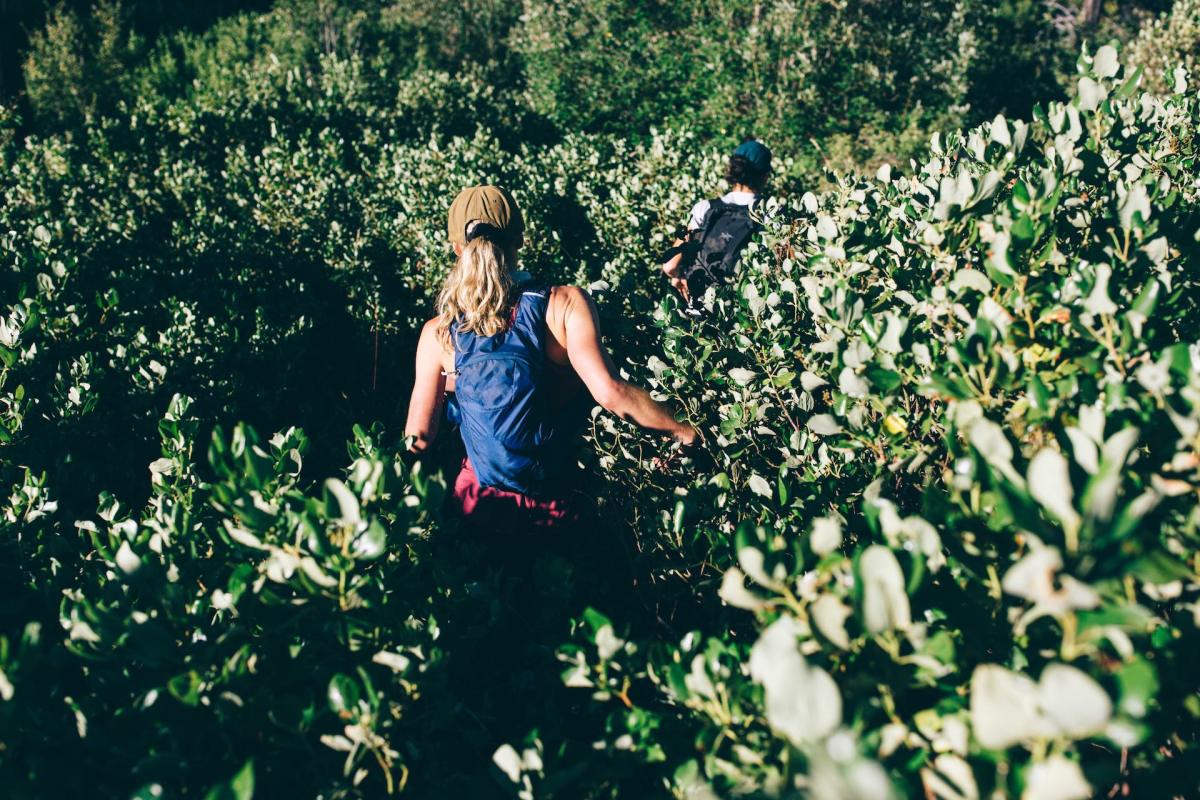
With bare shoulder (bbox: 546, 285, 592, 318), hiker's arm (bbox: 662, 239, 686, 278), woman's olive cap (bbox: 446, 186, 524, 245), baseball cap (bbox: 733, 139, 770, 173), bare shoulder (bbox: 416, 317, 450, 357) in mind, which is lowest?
hiker's arm (bbox: 662, 239, 686, 278)

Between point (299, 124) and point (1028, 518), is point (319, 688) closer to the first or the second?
point (1028, 518)

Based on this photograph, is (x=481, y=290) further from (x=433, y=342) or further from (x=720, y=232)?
(x=720, y=232)

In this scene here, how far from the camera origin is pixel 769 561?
1.30m

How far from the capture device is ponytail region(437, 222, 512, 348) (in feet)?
8.47

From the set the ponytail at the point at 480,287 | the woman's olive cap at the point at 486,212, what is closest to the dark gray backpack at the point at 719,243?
the woman's olive cap at the point at 486,212

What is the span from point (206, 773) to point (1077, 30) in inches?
1086

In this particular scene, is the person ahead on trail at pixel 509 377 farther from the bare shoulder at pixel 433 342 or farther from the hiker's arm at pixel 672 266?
the hiker's arm at pixel 672 266

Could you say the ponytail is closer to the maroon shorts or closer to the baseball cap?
the maroon shorts

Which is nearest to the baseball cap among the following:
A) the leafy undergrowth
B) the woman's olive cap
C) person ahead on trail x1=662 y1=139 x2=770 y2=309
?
person ahead on trail x1=662 y1=139 x2=770 y2=309

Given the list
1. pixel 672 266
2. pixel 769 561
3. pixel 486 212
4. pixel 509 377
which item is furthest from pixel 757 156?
pixel 769 561

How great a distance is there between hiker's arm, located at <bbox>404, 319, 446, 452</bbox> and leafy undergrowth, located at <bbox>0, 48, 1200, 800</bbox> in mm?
534

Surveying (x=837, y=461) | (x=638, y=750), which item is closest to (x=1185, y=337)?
(x=837, y=461)

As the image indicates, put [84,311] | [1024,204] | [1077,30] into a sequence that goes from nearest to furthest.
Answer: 1. [1024,204]
2. [84,311]
3. [1077,30]

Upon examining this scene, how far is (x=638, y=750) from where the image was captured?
141cm
